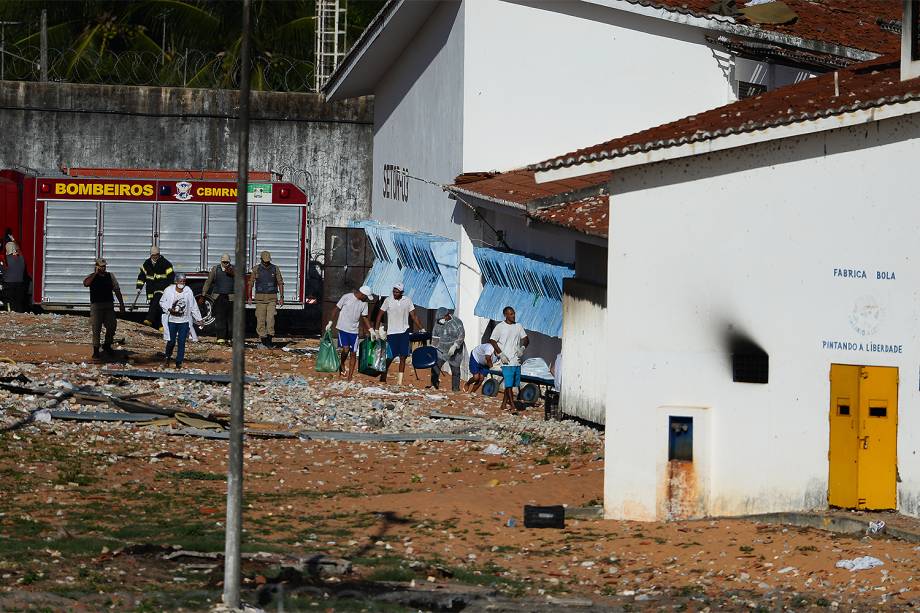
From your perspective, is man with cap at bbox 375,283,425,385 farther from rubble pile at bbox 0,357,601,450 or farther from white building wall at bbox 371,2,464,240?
white building wall at bbox 371,2,464,240

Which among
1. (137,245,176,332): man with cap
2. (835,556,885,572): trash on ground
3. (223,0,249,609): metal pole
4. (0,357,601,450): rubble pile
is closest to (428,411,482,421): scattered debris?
(0,357,601,450): rubble pile

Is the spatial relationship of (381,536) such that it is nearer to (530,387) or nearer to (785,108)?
(785,108)

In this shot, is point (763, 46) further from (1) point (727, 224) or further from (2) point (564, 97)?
(1) point (727, 224)

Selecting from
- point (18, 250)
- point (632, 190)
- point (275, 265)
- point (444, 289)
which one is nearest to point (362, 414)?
point (444, 289)

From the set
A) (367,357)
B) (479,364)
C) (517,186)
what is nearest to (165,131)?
(367,357)

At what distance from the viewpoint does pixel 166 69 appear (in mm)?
40188

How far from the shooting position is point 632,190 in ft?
53.0

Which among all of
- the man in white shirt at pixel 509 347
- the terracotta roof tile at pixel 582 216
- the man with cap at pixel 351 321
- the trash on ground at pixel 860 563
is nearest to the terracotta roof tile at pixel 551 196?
the terracotta roof tile at pixel 582 216

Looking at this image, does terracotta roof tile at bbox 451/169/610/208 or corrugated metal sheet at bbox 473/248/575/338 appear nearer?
corrugated metal sheet at bbox 473/248/575/338

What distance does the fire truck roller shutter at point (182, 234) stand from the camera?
1313 inches

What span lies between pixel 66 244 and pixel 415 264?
7525 millimetres

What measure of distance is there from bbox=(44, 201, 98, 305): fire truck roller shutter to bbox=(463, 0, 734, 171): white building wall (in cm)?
912

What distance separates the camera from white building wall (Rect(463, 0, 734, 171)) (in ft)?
92.2

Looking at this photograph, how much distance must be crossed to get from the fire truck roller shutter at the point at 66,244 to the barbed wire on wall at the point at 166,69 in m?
7.22
